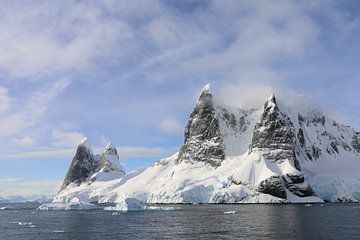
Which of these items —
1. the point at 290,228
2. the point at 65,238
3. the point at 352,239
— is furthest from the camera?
the point at 290,228

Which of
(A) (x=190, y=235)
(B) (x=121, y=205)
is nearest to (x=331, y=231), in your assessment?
(A) (x=190, y=235)

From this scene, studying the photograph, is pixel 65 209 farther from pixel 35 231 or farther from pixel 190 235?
pixel 190 235

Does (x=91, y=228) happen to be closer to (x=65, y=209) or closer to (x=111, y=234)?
(x=111, y=234)

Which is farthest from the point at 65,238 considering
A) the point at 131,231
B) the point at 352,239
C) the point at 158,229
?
the point at 352,239

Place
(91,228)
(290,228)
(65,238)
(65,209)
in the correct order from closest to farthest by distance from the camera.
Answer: (65,238) → (290,228) → (91,228) → (65,209)

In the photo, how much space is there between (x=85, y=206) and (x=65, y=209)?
309 inches

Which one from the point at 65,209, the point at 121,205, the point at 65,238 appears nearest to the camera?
the point at 65,238

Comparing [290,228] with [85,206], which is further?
[85,206]

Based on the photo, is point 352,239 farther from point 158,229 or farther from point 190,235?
Answer: point 158,229

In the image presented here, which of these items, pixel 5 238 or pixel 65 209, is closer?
pixel 5 238

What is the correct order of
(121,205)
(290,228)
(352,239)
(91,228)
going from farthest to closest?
(121,205) < (91,228) < (290,228) < (352,239)

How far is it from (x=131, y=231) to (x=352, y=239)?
136 ft

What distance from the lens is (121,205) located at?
560 ft

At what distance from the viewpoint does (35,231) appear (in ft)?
321
